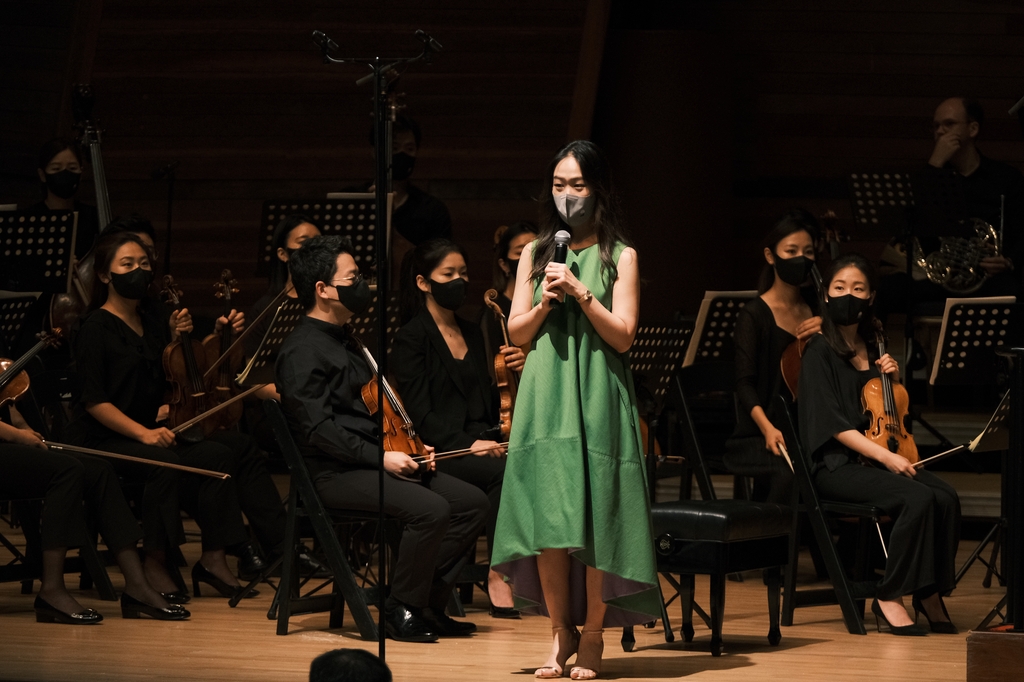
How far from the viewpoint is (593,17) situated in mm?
8648

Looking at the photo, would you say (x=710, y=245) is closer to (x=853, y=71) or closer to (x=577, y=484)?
(x=853, y=71)

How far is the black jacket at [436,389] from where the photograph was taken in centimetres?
548

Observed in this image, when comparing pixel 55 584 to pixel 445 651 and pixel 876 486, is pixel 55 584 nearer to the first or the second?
pixel 445 651

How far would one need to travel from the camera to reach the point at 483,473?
216 inches

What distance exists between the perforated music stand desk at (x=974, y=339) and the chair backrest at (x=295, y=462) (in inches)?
90.3

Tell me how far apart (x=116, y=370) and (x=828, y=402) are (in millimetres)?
2502

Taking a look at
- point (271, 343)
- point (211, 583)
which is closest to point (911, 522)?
point (271, 343)

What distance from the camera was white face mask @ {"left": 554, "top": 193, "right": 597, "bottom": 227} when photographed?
4117 millimetres

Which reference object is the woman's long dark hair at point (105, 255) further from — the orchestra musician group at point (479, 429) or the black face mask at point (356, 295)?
the black face mask at point (356, 295)

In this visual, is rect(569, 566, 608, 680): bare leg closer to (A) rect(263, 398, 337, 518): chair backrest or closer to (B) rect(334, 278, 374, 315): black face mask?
(A) rect(263, 398, 337, 518): chair backrest

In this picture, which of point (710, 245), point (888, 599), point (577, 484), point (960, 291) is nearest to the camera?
point (577, 484)

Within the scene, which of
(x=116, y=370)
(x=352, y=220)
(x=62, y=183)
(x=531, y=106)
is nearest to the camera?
(x=116, y=370)

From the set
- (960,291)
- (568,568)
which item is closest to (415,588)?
(568,568)

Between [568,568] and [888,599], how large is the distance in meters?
1.47
